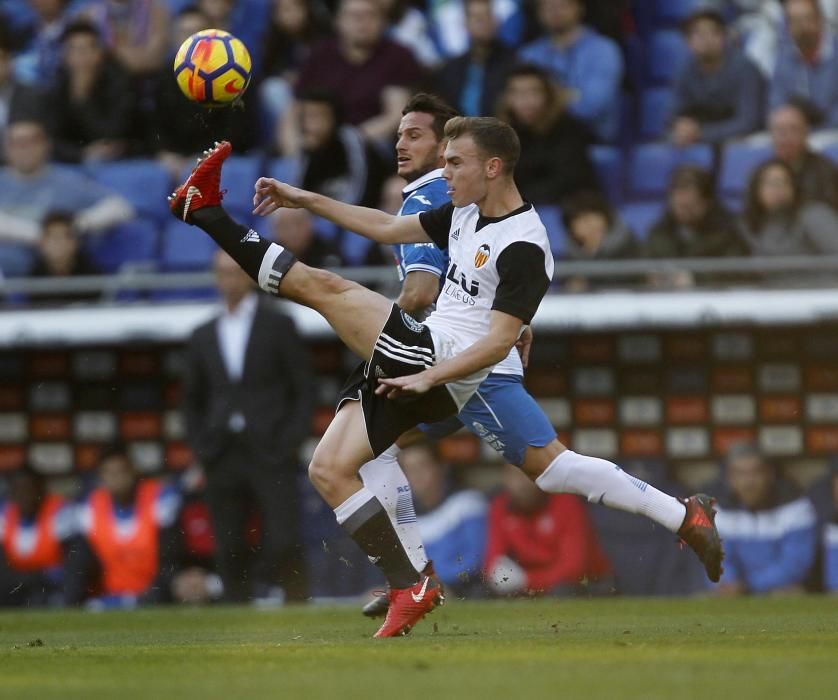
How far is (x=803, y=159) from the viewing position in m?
12.2

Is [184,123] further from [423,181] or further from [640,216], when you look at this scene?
[423,181]

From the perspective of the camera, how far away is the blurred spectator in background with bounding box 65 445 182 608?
1245 cm

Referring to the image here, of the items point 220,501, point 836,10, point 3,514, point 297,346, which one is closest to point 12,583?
point 3,514

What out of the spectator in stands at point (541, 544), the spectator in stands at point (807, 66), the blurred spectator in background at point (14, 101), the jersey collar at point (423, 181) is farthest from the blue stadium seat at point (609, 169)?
the jersey collar at point (423, 181)

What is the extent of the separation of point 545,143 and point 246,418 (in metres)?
2.97

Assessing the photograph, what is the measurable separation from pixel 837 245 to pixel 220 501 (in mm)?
4555

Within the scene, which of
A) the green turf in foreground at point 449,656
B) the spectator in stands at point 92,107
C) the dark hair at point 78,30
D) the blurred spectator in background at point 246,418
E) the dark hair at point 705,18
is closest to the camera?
the green turf in foreground at point 449,656

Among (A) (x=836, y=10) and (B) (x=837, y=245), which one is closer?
(B) (x=837, y=245)

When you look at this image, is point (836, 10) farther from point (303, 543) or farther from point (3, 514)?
point (3, 514)

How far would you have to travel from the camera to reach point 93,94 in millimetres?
13992

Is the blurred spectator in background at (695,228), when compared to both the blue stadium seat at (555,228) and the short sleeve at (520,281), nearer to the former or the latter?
the blue stadium seat at (555,228)

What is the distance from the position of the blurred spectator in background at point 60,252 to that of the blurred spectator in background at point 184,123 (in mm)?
1009

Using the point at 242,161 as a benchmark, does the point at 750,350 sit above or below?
below

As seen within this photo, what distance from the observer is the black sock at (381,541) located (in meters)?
7.60
